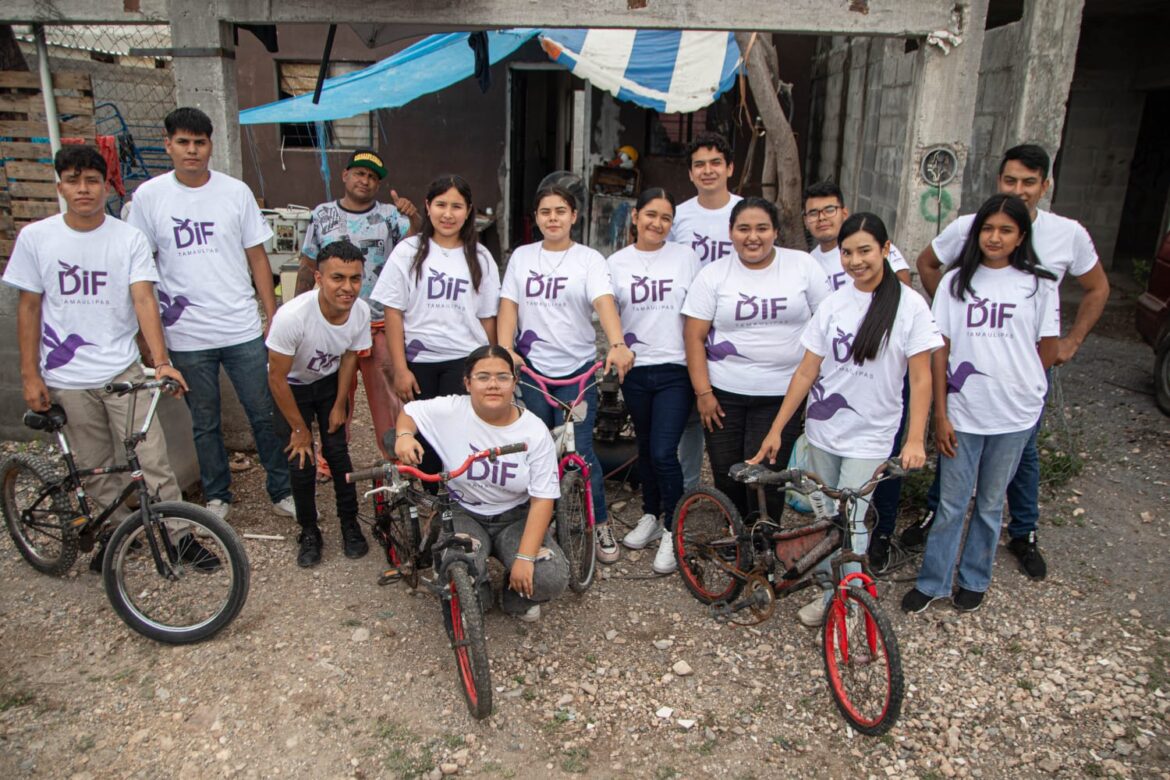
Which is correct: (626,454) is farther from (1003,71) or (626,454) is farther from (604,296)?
(1003,71)

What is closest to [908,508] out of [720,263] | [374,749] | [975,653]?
[975,653]

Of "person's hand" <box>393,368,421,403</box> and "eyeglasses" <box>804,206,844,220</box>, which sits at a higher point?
"eyeglasses" <box>804,206,844,220</box>

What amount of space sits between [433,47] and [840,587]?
309 inches

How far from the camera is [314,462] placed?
166 inches

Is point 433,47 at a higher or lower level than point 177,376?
higher

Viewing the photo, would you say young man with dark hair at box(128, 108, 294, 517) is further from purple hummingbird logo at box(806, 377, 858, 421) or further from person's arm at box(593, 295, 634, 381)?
purple hummingbird logo at box(806, 377, 858, 421)

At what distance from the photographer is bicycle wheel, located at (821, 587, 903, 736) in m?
3.04

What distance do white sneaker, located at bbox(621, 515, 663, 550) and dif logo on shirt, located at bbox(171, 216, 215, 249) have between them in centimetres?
266

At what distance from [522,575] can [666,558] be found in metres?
1.09

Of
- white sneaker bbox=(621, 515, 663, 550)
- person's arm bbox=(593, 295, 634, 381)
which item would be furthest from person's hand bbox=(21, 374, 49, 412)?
white sneaker bbox=(621, 515, 663, 550)

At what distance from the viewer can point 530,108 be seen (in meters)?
12.5

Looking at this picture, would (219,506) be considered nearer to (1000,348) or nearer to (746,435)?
(746,435)

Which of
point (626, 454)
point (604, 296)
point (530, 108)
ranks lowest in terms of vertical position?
point (626, 454)

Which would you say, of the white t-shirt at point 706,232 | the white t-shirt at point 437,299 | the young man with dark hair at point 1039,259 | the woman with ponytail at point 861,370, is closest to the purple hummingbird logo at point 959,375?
the woman with ponytail at point 861,370
